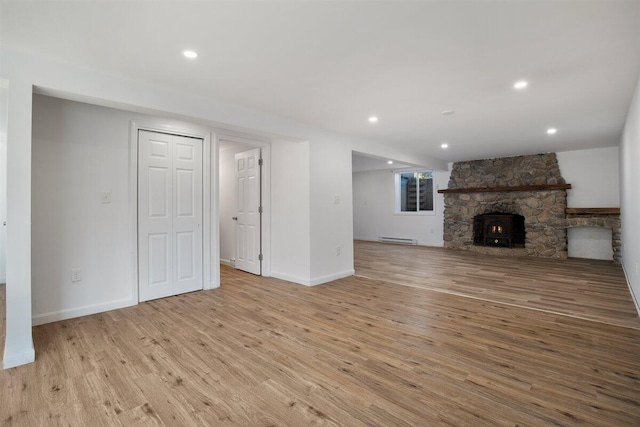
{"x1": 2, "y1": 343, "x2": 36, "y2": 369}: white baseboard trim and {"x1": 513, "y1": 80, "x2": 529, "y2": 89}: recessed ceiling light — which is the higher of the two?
{"x1": 513, "y1": 80, "x2": 529, "y2": 89}: recessed ceiling light

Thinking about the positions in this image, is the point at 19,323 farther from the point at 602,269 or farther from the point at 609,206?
the point at 609,206

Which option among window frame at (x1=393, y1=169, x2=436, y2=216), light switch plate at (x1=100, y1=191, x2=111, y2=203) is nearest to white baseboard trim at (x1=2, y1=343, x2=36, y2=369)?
light switch plate at (x1=100, y1=191, x2=111, y2=203)

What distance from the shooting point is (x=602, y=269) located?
543 centimetres

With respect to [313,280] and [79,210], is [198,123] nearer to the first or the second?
[79,210]

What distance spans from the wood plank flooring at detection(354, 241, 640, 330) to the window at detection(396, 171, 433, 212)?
198 cm

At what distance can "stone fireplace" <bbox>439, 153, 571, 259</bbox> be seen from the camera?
266 inches

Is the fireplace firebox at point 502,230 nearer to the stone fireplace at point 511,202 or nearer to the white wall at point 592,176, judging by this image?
the stone fireplace at point 511,202

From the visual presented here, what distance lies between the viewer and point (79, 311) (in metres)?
3.16

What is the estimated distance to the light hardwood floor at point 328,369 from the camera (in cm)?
169

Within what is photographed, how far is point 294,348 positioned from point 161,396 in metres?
0.96

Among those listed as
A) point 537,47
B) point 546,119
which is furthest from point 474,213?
point 537,47

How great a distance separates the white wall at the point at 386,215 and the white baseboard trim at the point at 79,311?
24.1 feet

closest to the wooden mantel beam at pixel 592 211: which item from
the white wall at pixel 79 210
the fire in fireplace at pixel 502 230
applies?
the fire in fireplace at pixel 502 230

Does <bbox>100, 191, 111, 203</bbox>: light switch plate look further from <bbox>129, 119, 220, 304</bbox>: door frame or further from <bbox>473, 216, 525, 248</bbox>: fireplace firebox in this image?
<bbox>473, 216, 525, 248</bbox>: fireplace firebox
